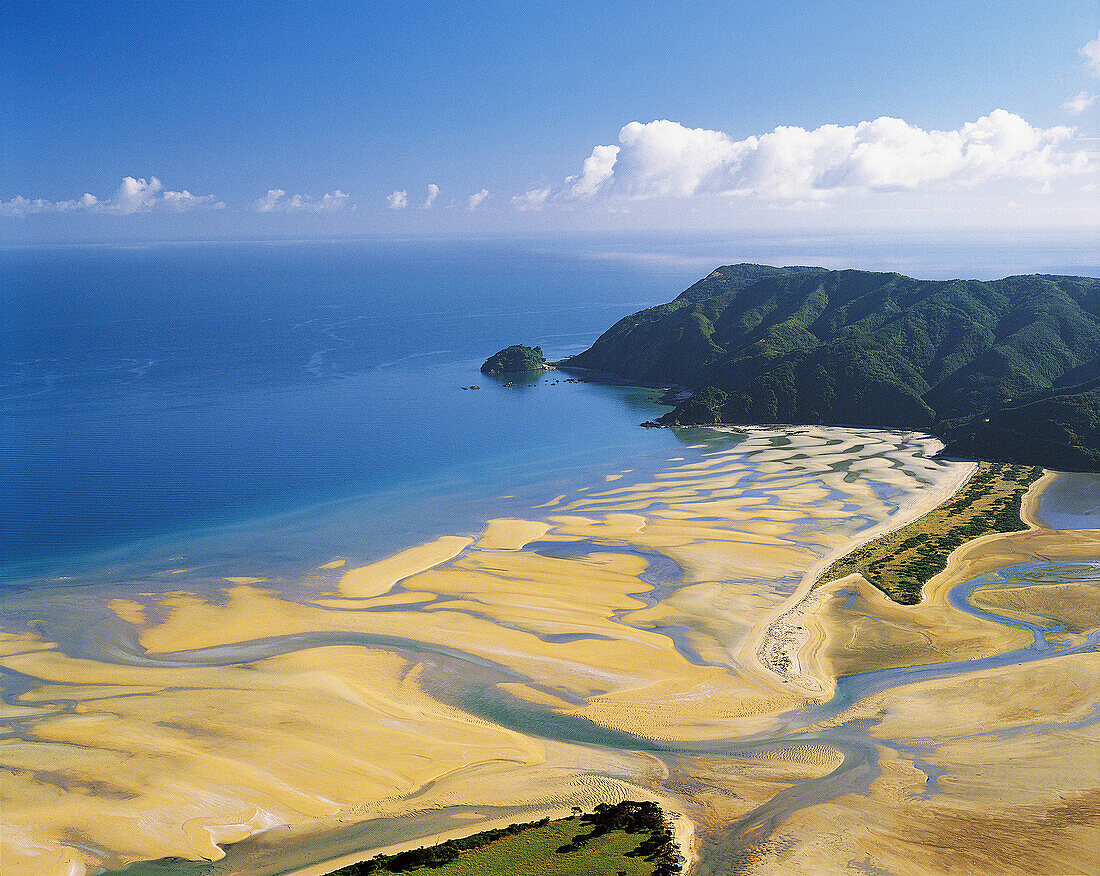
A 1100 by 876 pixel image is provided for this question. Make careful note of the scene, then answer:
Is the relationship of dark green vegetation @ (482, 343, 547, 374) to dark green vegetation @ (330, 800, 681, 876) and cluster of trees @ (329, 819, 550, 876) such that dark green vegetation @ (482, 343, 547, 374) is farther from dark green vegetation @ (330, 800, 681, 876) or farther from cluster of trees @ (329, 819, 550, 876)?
cluster of trees @ (329, 819, 550, 876)

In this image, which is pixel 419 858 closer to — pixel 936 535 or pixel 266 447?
pixel 936 535

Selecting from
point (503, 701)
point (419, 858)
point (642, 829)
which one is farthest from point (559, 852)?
point (503, 701)

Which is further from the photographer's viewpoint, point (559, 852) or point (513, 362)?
point (513, 362)

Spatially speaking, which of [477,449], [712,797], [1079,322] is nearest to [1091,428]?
[1079,322]

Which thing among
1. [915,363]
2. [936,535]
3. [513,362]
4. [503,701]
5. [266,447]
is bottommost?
[503,701]

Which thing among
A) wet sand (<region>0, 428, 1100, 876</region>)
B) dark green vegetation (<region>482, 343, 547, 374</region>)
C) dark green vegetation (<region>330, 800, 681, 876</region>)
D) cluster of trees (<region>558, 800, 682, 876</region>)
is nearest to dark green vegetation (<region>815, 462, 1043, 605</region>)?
wet sand (<region>0, 428, 1100, 876</region>)
